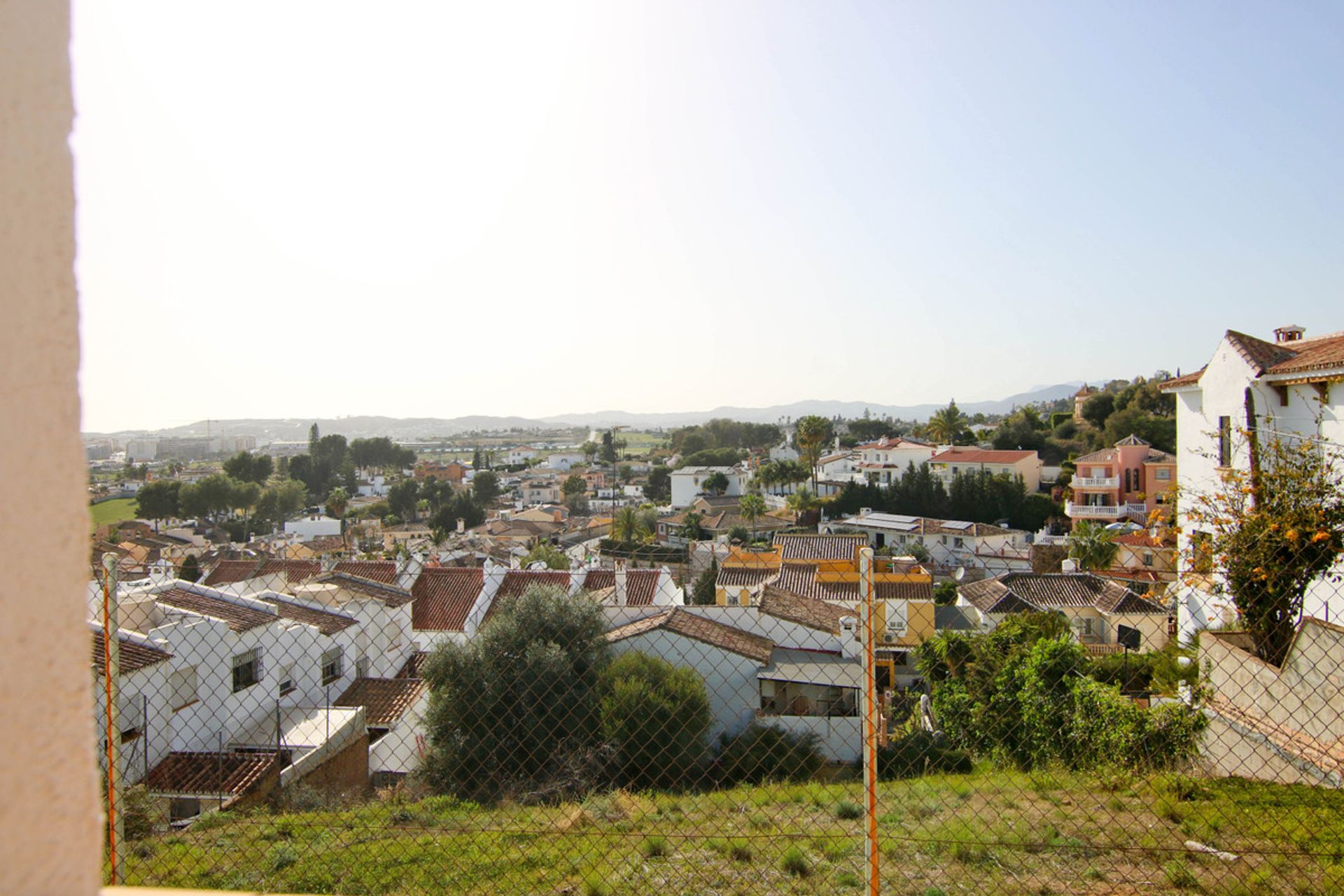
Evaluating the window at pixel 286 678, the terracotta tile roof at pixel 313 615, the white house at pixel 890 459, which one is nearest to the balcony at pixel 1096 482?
the white house at pixel 890 459

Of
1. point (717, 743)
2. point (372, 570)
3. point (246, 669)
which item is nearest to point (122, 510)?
point (372, 570)

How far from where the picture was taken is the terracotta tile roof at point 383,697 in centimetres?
1125

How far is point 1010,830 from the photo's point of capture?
12.4ft

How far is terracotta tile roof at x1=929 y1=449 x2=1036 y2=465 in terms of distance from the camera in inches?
1790

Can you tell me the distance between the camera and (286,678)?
39.5 ft

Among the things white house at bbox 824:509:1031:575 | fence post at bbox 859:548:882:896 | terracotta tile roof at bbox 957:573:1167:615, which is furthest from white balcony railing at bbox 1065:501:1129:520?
fence post at bbox 859:548:882:896

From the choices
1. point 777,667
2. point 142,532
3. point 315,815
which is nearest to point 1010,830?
point 315,815

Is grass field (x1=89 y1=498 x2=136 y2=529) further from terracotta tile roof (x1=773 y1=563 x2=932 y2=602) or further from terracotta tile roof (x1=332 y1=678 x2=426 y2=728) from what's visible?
terracotta tile roof (x1=332 y1=678 x2=426 y2=728)

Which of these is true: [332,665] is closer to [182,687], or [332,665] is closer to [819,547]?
[182,687]

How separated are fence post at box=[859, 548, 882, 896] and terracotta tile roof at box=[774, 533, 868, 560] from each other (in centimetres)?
2589

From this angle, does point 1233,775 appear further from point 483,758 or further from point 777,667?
point 777,667

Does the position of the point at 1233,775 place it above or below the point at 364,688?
above

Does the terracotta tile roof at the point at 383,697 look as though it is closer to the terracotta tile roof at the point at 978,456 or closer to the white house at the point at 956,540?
the white house at the point at 956,540

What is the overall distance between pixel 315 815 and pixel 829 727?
6.25 metres
